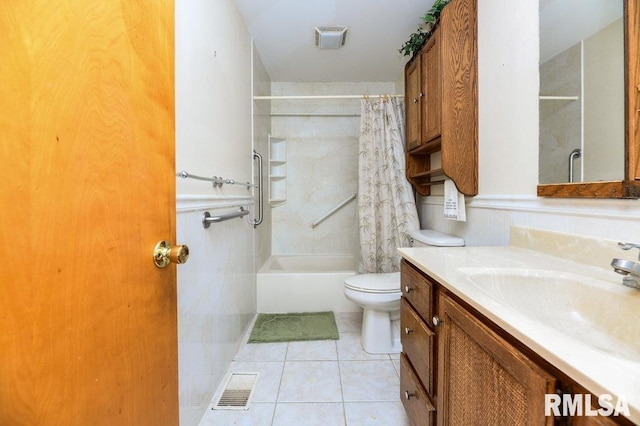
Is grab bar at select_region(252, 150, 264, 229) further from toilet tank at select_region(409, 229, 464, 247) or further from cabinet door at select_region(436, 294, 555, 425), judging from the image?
cabinet door at select_region(436, 294, 555, 425)

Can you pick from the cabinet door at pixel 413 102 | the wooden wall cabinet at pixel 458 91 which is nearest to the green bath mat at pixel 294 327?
the wooden wall cabinet at pixel 458 91

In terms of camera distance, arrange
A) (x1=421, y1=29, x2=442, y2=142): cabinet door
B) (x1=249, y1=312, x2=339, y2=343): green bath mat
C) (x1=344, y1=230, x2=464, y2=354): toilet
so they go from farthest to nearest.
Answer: (x1=249, y1=312, x2=339, y2=343): green bath mat → (x1=344, y1=230, x2=464, y2=354): toilet → (x1=421, y1=29, x2=442, y2=142): cabinet door

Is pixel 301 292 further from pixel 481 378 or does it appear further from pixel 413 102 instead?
pixel 481 378

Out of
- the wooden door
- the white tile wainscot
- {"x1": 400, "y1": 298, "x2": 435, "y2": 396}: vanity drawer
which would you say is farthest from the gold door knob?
{"x1": 400, "y1": 298, "x2": 435, "y2": 396}: vanity drawer

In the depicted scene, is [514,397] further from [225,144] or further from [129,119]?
[225,144]

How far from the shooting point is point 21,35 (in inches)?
14.6

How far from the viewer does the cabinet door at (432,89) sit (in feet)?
A: 5.31

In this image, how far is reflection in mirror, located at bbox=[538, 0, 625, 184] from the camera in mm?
830

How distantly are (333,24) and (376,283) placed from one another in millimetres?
1952

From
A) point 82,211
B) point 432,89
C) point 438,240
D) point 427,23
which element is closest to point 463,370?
point 82,211

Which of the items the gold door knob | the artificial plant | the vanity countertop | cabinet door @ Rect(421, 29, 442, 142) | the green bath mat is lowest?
the green bath mat

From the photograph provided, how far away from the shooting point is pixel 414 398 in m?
1.08

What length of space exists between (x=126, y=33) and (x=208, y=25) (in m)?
1.12

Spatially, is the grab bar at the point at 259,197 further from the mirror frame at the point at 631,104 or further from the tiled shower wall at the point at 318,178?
the mirror frame at the point at 631,104
